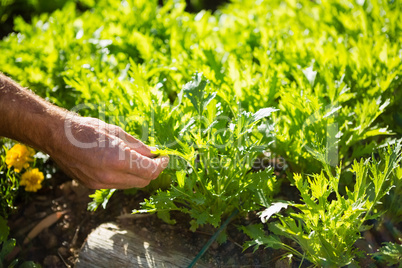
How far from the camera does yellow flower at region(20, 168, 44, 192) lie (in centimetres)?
218

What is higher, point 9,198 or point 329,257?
point 329,257

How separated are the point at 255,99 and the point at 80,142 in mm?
886


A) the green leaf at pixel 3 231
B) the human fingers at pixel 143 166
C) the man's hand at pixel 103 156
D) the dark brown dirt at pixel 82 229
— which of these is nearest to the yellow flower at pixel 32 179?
the dark brown dirt at pixel 82 229

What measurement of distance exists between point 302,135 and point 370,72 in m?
0.65

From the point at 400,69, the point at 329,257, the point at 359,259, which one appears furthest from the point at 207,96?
the point at 400,69

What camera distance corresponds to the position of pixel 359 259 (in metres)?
1.75

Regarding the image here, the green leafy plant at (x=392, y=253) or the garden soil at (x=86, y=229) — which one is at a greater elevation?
the green leafy plant at (x=392, y=253)

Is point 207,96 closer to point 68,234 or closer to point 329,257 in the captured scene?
point 329,257

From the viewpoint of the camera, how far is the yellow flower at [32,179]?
2.18 metres

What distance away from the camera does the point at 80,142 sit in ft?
5.29

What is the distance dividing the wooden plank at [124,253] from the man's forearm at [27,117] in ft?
1.65

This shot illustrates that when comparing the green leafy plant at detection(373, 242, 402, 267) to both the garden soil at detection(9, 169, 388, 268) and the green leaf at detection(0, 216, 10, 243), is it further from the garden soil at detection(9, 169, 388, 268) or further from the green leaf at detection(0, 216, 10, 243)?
the green leaf at detection(0, 216, 10, 243)

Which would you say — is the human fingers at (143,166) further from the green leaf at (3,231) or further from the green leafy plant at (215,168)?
the green leaf at (3,231)

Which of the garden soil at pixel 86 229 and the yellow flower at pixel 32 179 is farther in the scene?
the yellow flower at pixel 32 179
